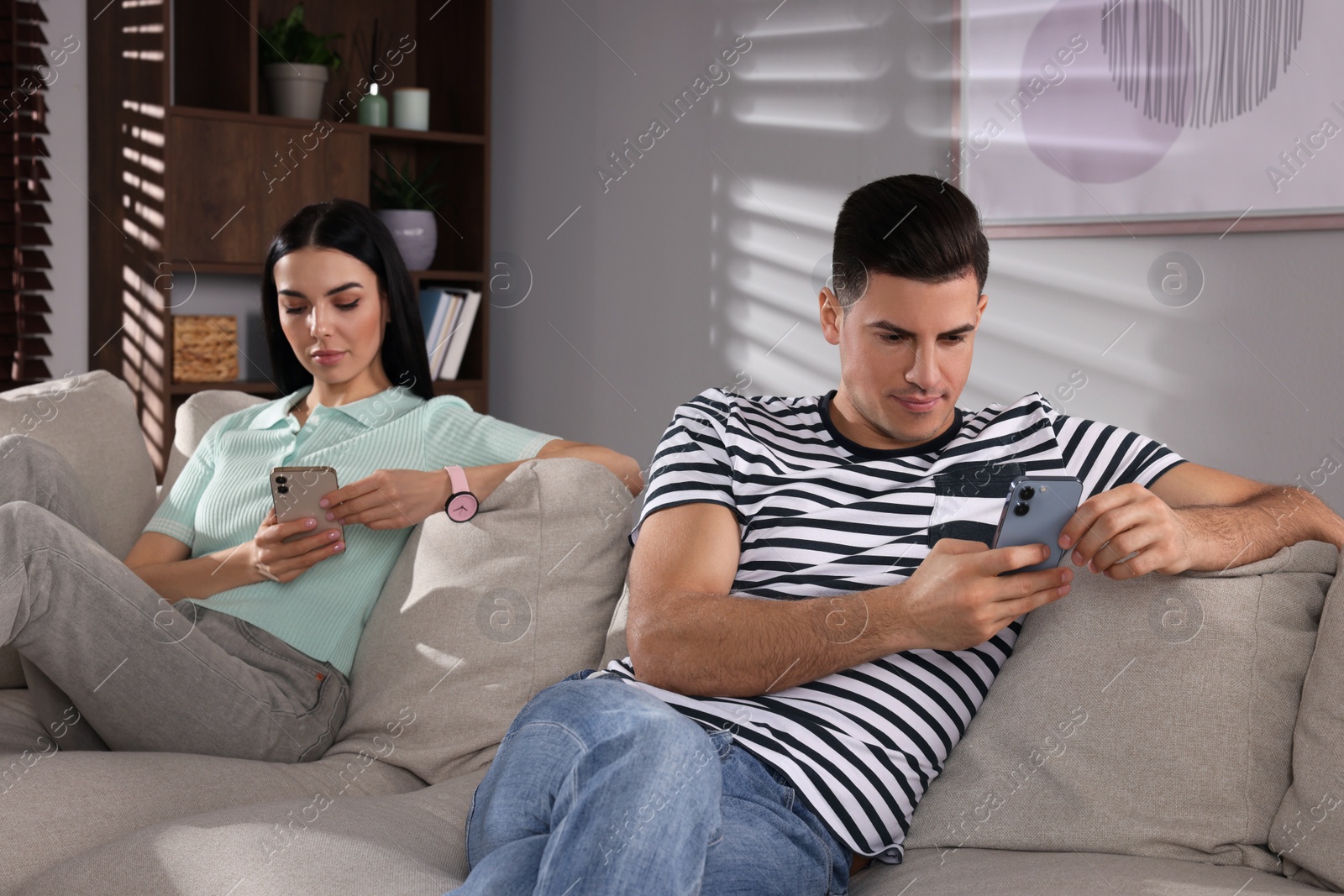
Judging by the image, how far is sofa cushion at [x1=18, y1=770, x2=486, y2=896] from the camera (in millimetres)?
1260

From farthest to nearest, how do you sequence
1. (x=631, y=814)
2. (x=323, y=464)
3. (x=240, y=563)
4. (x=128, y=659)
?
(x=323, y=464) → (x=240, y=563) → (x=128, y=659) → (x=631, y=814)

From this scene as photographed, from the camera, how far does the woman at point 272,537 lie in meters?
1.61

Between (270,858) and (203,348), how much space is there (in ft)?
7.09

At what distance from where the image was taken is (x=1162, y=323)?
206cm

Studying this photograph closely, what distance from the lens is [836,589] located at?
1438 mm

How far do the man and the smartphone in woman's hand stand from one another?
56 cm

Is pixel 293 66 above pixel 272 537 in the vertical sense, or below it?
above

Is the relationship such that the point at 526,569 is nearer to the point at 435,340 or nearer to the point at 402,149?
the point at 435,340

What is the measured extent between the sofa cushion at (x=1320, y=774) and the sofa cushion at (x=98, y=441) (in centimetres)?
189

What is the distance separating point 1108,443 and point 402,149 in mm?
2736

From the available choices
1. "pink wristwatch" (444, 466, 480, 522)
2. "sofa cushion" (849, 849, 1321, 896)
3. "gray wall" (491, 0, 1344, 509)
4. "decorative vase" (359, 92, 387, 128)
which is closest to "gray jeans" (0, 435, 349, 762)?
"pink wristwatch" (444, 466, 480, 522)

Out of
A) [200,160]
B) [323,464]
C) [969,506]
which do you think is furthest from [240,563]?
[200,160]

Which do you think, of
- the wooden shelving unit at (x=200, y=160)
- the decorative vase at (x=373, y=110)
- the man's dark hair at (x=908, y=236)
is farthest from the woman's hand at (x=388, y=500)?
the decorative vase at (x=373, y=110)

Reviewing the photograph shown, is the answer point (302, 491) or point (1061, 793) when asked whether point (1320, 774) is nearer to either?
point (1061, 793)
